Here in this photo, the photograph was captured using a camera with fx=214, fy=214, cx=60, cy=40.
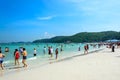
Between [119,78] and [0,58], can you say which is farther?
[0,58]

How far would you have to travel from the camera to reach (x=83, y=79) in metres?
11.0

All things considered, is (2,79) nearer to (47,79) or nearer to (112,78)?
(47,79)

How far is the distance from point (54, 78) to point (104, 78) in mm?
2653

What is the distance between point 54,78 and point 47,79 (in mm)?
434

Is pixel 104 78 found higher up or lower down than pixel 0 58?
lower down

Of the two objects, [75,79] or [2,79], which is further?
[2,79]

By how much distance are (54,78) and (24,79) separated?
5.27 feet

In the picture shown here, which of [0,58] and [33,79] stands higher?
[0,58]

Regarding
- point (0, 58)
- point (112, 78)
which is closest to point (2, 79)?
point (0, 58)

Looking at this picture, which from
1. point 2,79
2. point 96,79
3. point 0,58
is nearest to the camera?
point 96,79

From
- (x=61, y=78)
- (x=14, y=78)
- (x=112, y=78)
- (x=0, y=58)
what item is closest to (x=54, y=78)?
(x=61, y=78)

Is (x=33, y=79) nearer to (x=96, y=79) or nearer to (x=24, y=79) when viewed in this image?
(x=24, y=79)

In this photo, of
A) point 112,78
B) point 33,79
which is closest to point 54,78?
point 33,79

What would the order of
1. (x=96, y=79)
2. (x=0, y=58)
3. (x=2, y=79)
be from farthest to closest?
(x=0, y=58), (x=2, y=79), (x=96, y=79)
